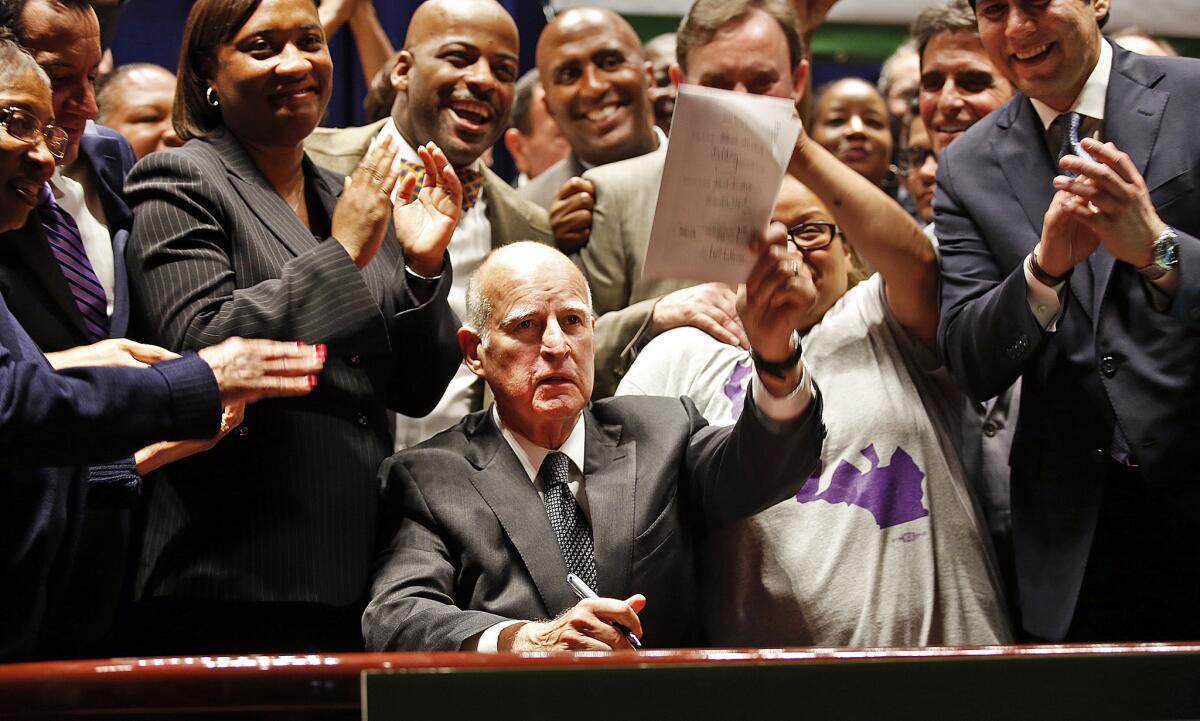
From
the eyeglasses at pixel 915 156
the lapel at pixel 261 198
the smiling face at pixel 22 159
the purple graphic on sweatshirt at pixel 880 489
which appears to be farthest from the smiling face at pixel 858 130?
the smiling face at pixel 22 159

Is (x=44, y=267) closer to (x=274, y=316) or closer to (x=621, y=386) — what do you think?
(x=274, y=316)

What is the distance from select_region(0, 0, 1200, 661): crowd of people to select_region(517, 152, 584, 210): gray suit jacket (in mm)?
849

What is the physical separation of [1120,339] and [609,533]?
89 centimetres

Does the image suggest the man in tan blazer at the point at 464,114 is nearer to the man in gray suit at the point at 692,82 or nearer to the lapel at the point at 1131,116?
the man in gray suit at the point at 692,82

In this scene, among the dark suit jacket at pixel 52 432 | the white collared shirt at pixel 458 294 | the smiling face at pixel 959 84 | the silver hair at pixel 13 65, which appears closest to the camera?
the dark suit jacket at pixel 52 432

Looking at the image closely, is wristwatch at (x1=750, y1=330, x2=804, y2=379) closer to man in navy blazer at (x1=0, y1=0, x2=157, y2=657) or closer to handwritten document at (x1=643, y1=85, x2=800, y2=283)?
handwritten document at (x1=643, y1=85, x2=800, y2=283)

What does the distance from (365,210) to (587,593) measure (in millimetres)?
679

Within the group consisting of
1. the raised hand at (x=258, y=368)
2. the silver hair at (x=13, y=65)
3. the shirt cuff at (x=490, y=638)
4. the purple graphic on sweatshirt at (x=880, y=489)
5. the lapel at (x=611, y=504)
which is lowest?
the shirt cuff at (x=490, y=638)

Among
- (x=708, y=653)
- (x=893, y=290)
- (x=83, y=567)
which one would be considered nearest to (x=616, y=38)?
(x=893, y=290)

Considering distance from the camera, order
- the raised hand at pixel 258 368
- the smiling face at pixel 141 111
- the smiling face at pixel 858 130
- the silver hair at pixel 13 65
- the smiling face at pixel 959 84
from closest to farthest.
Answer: the raised hand at pixel 258 368, the silver hair at pixel 13 65, the smiling face at pixel 959 84, the smiling face at pixel 141 111, the smiling face at pixel 858 130

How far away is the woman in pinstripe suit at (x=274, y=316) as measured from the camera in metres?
1.95

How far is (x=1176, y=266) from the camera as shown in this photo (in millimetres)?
2033

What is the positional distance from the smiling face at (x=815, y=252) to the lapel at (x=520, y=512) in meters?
0.67

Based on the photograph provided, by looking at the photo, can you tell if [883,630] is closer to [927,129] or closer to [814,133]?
[927,129]
